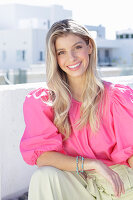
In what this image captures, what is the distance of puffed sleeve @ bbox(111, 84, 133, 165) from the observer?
2.19 m

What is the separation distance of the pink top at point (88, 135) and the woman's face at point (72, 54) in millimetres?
228

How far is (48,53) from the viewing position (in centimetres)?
229

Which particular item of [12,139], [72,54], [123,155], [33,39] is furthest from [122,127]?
[33,39]

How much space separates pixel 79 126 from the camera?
222 centimetres

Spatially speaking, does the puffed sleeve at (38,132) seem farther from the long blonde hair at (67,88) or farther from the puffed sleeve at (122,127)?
the puffed sleeve at (122,127)

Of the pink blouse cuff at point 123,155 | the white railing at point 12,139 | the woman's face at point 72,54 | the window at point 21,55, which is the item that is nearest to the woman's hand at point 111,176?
the pink blouse cuff at point 123,155

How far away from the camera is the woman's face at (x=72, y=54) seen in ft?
7.44

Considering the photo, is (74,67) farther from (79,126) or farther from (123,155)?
(123,155)

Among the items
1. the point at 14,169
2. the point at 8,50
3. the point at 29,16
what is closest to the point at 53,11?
the point at 29,16

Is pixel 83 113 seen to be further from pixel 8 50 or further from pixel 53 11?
pixel 53 11

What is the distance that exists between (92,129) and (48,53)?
51 cm

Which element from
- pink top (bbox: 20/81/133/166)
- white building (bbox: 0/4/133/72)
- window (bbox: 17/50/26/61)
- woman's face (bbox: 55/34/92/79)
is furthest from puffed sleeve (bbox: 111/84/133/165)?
window (bbox: 17/50/26/61)

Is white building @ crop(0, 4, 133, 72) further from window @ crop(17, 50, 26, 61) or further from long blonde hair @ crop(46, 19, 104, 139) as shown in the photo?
long blonde hair @ crop(46, 19, 104, 139)

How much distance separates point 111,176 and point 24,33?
39215mm
